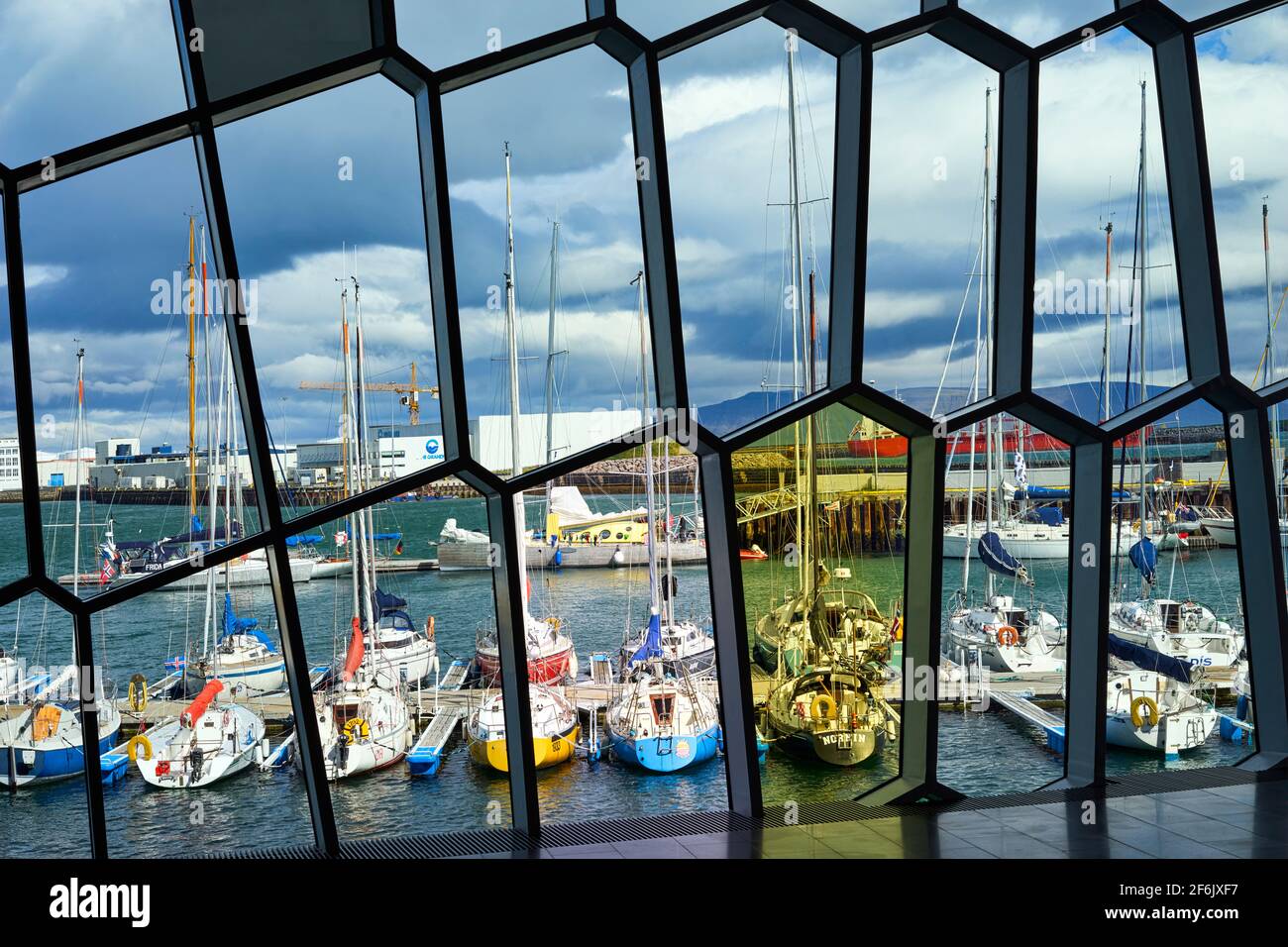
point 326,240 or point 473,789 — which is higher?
point 326,240

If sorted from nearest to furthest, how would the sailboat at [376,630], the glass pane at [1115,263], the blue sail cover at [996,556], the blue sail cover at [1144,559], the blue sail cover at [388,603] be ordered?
the glass pane at [1115,263] < the blue sail cover at [996,556] < the blue sail cover at [1144,559] < the sailboat at [376,630] < the blue sail cover at [388,603]

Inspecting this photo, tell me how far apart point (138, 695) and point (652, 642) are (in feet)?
20.7

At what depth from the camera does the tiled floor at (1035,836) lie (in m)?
3.02

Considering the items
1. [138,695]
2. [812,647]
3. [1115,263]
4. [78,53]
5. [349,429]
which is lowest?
[138,695]

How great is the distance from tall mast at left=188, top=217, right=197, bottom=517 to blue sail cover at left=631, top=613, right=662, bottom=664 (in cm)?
373

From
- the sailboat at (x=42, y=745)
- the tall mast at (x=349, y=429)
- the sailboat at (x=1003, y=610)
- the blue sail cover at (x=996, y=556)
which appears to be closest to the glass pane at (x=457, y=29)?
the tall mast at (x=349, y=429)

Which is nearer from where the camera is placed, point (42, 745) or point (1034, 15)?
point (1034, 15)

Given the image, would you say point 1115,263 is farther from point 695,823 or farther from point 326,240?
point 326,240

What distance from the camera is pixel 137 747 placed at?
8.13m

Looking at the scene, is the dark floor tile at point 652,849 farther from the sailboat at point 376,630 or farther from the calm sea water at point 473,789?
the sailboat at point 376,630

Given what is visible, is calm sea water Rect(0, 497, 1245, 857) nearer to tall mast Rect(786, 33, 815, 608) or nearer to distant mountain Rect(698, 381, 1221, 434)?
tall mast Rect(786, 33, 815, 608)

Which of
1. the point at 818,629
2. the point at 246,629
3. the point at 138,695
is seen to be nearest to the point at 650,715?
the point at 818,629

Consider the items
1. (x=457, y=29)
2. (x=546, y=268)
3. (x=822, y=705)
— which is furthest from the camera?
(x=546, y=268)
